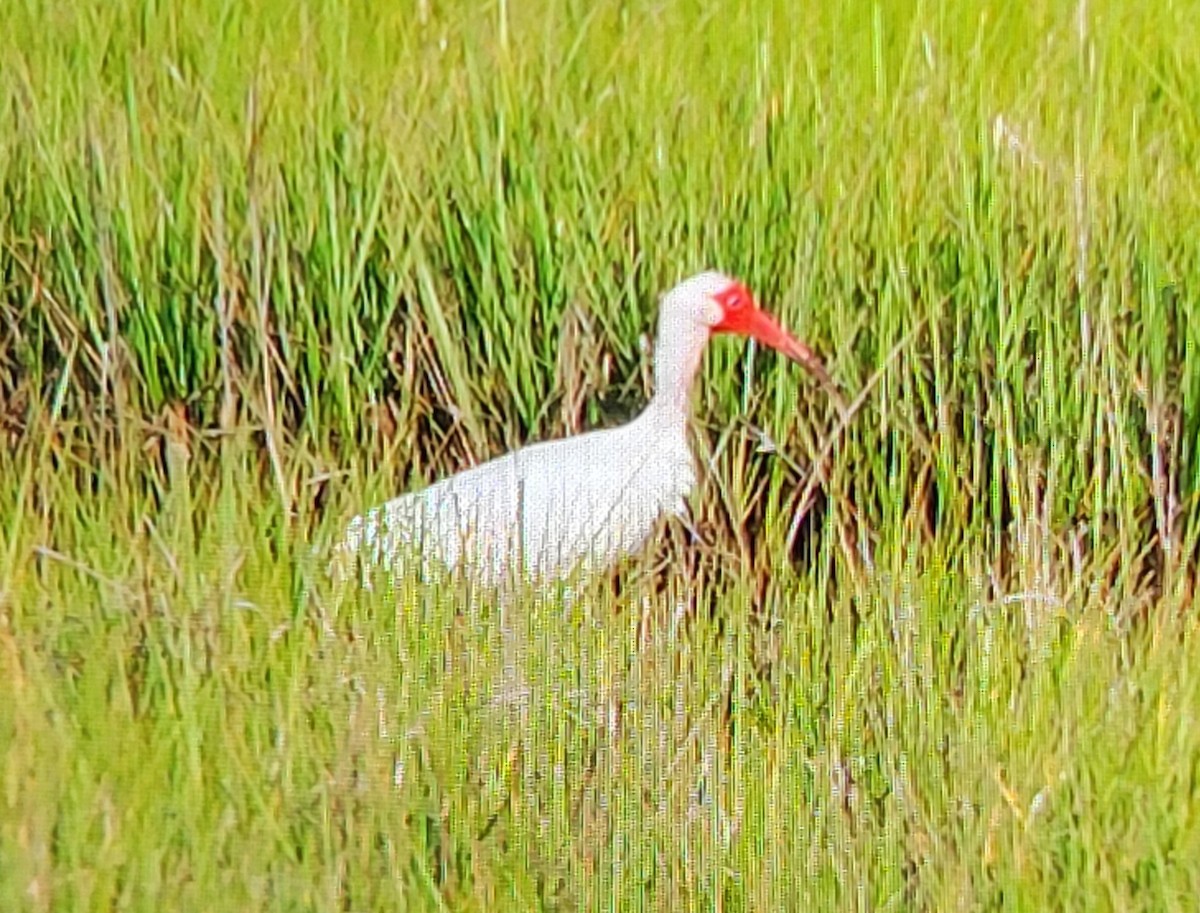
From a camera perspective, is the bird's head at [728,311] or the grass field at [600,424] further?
the bird's head at [728,311]

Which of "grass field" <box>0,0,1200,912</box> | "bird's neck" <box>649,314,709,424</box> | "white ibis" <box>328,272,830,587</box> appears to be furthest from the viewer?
"bird's neck" <box>649,314,709,424</box>

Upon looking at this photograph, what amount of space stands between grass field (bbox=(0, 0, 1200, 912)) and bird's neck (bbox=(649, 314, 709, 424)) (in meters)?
0.04

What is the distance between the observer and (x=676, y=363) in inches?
62.0

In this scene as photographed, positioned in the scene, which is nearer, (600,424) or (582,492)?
(582,492)

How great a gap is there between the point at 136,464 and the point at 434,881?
1.40ft

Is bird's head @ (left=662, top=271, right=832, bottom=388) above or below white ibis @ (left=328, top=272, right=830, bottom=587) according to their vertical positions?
above

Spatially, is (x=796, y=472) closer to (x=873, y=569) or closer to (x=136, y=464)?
(x=873, y=569)

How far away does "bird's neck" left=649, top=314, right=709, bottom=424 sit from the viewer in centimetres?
154

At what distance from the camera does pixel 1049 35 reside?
1704mm

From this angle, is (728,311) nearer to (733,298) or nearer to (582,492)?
(733,298)

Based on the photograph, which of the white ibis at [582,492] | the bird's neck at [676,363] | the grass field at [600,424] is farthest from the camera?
the bird's neck at [676,363]

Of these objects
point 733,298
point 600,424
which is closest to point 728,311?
point 733,298

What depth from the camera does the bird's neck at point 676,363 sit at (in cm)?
154

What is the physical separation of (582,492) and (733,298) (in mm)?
203
